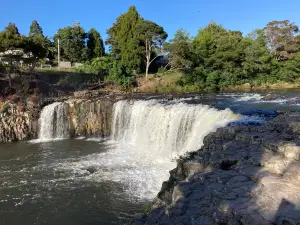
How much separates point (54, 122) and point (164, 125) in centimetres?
709

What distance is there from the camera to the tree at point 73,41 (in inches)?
1410

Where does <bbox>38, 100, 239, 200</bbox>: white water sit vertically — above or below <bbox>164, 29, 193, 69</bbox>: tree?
below

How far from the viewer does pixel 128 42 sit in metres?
30.4

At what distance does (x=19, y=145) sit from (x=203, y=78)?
1832 centimetres

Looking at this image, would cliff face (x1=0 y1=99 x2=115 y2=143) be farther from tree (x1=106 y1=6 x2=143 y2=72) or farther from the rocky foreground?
tree (x1=106 y1=6 x2=143 y2=72)

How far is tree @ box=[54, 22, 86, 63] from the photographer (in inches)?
1410

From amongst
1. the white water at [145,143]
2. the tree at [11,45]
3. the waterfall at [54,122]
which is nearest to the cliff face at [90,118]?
the waterfall at [54,122]

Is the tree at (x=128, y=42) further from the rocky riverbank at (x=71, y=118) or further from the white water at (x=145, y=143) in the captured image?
the white water at (x=145, y=143)

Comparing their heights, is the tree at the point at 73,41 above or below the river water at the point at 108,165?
above

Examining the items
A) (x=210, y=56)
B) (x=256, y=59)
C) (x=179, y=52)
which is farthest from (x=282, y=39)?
(x=179, y=52)

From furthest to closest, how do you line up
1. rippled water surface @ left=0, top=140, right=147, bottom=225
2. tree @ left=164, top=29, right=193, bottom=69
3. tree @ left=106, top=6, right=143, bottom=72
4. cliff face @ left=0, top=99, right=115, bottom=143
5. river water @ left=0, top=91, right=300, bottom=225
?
tree @ left=106, top=6, right=143, bottom=72
tree @ left=164, top=29, right=193, bottom=69
cliff face @ left=0, top=99, right=115, bottom=143
river water @ left=0, top=91, right=300, bottom=225
rippled water surface @ left=0, top=140, right=147, bottom=225

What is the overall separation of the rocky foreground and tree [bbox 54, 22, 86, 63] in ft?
108

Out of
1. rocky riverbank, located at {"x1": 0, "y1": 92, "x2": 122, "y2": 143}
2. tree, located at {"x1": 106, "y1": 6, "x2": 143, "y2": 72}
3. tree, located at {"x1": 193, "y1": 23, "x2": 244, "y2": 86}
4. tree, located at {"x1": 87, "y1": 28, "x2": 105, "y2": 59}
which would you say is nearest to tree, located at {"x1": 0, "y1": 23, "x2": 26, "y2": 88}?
rocky riverbank, located at {"x1": 0, "y1": 92, "x2": 122, "y2": 143}

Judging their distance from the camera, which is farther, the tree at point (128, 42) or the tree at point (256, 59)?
the tree at point (128, 42)
